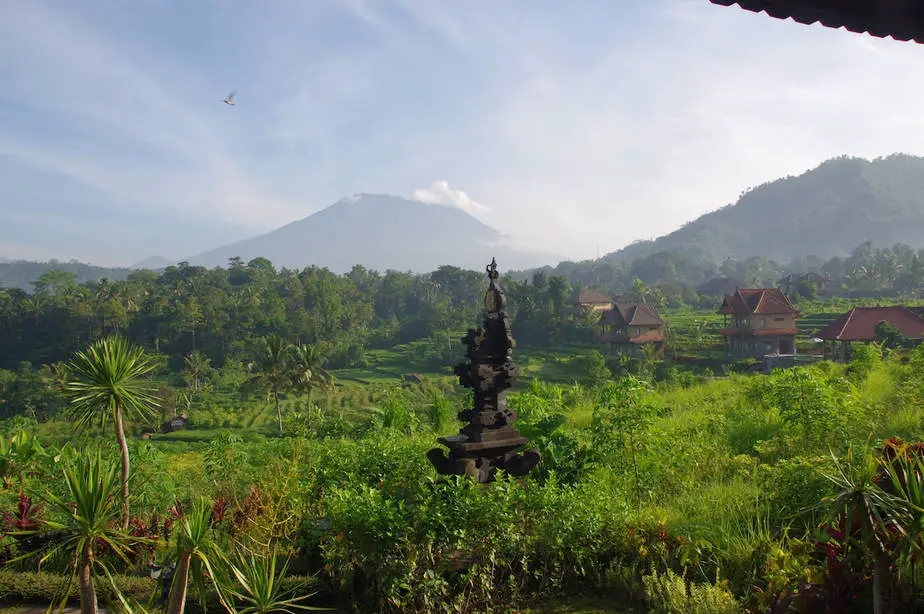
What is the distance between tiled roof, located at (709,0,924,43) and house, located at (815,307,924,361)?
35236 mm

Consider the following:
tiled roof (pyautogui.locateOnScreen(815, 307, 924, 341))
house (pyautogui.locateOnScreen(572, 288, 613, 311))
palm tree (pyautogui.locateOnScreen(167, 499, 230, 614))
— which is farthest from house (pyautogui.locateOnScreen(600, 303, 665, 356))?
palm tree (pyautogui.locateOnScreen(167, 499, 230, 614))

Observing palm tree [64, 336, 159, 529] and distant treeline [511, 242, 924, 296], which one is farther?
distant treeline [511, 242, 924, 296]

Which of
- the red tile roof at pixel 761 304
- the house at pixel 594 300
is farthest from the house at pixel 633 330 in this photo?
the house at pixel 594 300

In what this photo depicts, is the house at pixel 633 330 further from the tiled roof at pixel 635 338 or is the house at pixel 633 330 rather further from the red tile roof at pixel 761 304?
the red tile roof at pixel 761 304

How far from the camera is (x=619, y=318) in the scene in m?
49.1

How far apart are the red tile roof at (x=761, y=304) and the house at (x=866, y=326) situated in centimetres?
764

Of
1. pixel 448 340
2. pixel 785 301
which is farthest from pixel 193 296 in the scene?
pixel 785 301

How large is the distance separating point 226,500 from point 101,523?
4987mm

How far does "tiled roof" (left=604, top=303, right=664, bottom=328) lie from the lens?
156 ft

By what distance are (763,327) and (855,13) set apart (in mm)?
44184

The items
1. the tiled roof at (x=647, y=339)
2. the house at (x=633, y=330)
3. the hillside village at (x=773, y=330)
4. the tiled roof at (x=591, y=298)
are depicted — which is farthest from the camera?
the tiled roof at (x=591, y=298)

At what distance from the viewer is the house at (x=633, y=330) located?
46.9 m

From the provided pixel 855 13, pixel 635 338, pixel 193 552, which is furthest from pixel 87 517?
pixel 635 338

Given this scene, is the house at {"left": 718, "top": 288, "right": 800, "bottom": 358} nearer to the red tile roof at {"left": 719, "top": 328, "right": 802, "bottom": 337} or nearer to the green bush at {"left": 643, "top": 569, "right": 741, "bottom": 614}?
the red tile roof at {"left": 719, "top": 328, "right": 802, "bottom": 337}
